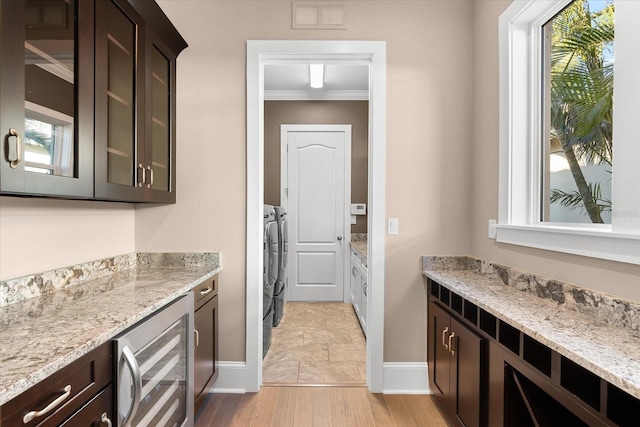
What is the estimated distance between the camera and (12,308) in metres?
1.40

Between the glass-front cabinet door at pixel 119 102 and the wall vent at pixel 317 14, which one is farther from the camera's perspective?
the wall vent at pixel 317 14

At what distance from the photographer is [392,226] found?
2.47 meters

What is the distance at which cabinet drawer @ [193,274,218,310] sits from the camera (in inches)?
80.2

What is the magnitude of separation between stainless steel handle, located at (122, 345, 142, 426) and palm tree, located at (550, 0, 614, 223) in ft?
6.17

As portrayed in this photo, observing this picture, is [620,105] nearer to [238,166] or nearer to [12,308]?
[238,166]

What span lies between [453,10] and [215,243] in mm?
2234

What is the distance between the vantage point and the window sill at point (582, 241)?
1230 millimetres

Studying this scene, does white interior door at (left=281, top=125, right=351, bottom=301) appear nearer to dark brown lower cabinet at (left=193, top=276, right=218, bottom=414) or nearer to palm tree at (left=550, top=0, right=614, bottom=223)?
dark brown lower cabinet at (left=193, top=276, right=218, bottom=414)

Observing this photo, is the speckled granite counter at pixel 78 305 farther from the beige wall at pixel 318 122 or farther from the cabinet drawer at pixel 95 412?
the beige wall at pixel 318 122

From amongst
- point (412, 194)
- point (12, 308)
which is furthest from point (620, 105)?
point (12, 308)

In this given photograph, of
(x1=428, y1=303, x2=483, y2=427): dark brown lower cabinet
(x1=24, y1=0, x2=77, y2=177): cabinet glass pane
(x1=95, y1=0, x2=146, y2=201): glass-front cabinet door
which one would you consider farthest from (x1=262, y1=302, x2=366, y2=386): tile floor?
(x1=24, y1=0, x2=77, y2=177): cabinet glass pane

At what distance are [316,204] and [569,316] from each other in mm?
3605

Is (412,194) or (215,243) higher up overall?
(412,194)

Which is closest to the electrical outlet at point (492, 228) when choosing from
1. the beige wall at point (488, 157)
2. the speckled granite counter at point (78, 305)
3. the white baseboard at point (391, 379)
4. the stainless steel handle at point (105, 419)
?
the beige wall at point (488, 157)
